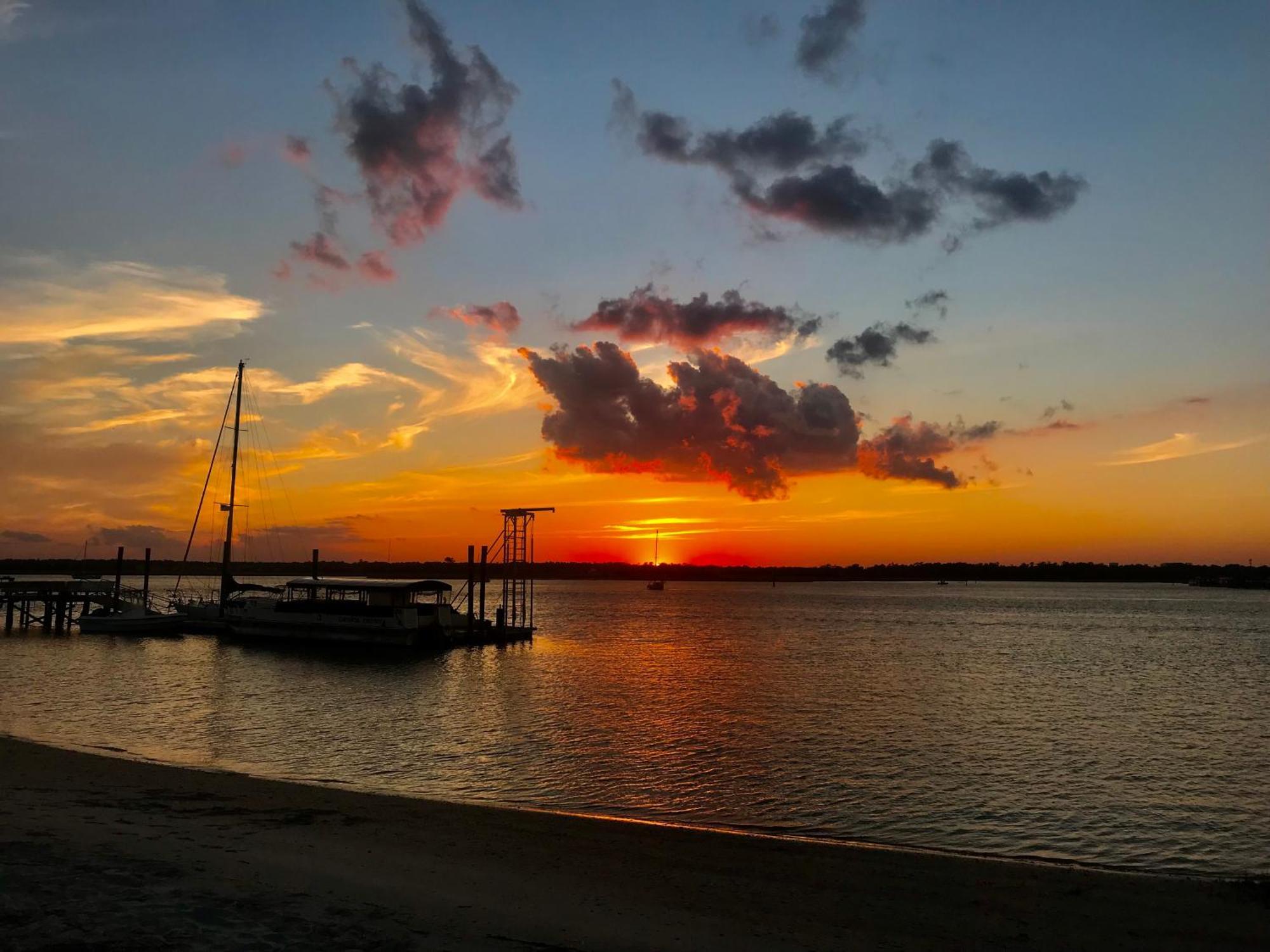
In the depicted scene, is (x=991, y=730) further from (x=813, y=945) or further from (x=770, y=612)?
(x=770, y=612)

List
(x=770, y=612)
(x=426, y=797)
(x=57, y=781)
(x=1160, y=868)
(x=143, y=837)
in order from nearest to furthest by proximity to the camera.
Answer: (x=143, y=837) < (x=1160, y=868) < (x=57, y=781) < (x=426, y=797) < (x=770, y=612)

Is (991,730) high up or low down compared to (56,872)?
down

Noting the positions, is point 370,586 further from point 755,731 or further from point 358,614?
point 755,731

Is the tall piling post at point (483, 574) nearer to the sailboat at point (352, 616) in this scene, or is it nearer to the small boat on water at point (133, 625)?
the sailboat at point (352, 616)

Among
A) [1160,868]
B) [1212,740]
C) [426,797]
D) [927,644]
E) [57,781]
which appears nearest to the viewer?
[1160,868]

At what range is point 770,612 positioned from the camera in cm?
15250

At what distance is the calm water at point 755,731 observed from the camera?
21.8m

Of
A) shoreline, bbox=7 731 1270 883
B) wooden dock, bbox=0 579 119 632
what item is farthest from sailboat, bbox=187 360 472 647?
shoreline, bbox=7 731 1270 883

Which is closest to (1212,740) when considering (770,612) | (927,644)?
(927,644)

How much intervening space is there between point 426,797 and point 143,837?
837 cm

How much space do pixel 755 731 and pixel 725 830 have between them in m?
15.0

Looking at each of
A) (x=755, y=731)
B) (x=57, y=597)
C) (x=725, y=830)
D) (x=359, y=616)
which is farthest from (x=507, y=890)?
(x=57, y=597)

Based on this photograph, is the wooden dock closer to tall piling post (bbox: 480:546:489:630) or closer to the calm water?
the calm water

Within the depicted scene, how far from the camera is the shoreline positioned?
668 inches
